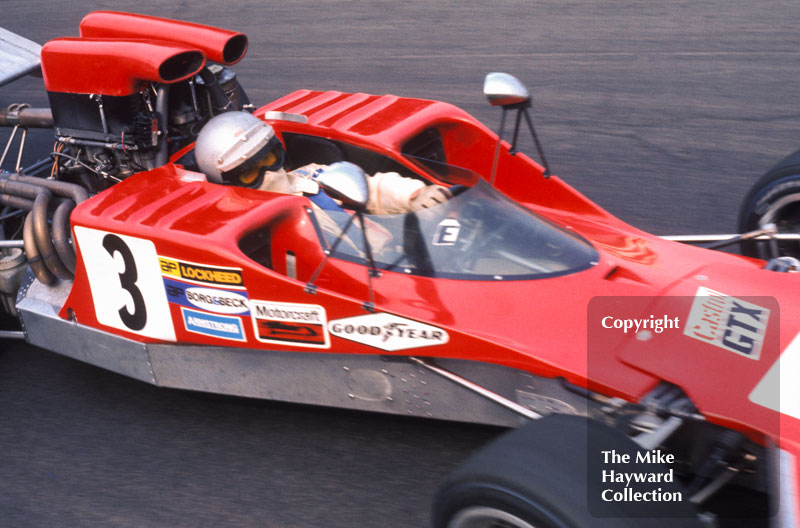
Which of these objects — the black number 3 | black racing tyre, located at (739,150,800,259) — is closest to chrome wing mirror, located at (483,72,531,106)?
black racing tyre, located at (739,150,800,259)

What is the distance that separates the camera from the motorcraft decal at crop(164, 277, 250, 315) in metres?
3.02

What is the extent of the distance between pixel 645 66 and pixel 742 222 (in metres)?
3.77

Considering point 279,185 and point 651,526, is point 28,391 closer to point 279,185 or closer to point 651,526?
point 279,185

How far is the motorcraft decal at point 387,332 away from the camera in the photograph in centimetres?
273

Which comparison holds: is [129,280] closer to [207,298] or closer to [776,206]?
[207,298]

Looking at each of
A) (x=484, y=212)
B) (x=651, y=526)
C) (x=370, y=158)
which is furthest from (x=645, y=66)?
(x=651, y=526)

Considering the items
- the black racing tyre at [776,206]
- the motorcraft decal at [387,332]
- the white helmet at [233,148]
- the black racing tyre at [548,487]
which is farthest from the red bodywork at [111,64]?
the black racing tyre at [776,206]

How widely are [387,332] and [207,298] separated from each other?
0.73m

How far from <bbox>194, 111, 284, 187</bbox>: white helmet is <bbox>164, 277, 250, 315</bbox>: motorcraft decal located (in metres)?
0.53

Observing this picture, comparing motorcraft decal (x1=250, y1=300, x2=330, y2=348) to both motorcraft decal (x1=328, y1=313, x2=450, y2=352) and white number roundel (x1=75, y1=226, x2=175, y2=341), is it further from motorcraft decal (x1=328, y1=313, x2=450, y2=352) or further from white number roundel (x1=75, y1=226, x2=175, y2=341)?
white number roundel (x1=75, y1=226, x2=175, y2=341)

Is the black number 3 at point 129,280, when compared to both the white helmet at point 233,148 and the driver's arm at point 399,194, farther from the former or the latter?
the driver's arm at point 399,194

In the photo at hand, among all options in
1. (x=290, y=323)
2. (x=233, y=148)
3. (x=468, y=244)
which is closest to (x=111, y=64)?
(x=233, y=148)

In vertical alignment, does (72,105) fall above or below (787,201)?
above

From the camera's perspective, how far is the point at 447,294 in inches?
113
